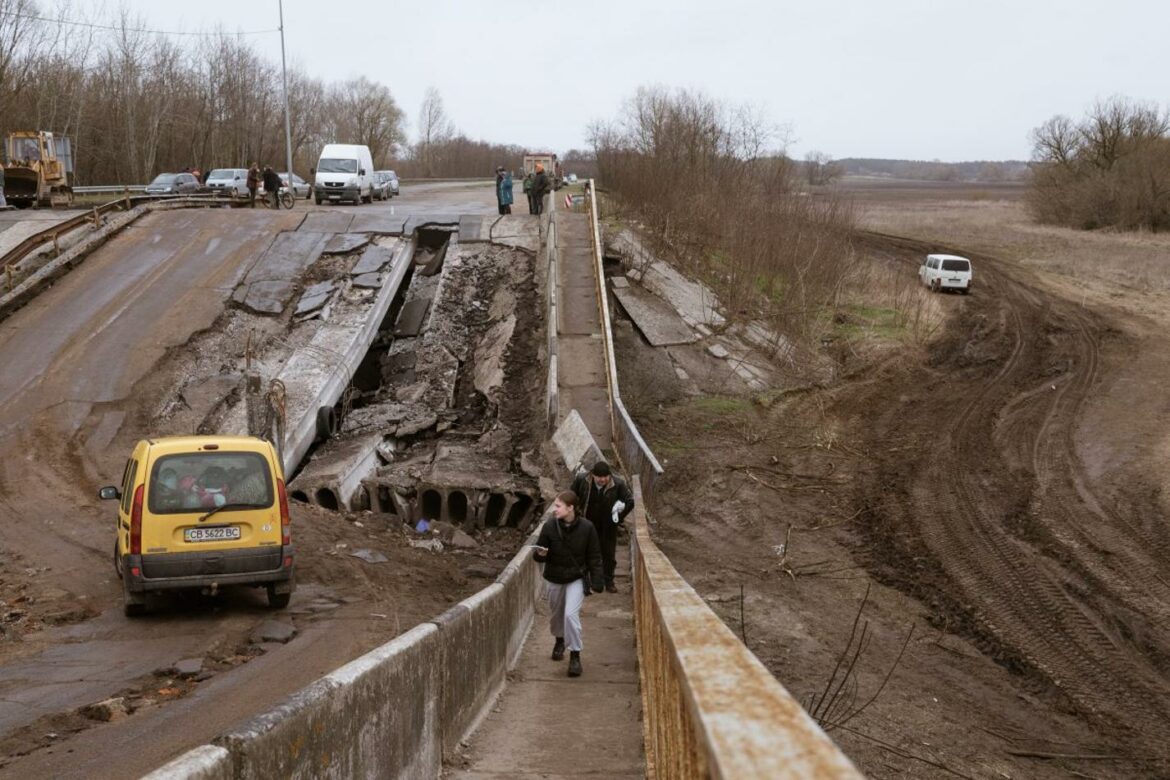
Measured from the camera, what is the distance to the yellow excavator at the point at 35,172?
41719 mm

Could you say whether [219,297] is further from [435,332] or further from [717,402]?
[717,402]

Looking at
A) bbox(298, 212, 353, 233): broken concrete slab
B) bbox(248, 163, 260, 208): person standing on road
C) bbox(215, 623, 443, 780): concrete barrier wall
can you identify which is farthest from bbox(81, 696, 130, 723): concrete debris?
bbox(248, 163, 260, 208): person standing on road

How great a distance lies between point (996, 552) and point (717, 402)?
30.2ft

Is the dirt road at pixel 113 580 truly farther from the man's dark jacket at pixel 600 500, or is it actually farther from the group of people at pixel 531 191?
the group of people at pixel 531 191

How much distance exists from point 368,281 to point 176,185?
2426cm

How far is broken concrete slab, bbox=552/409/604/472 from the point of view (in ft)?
55.4

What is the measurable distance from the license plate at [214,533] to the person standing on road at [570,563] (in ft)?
11.5

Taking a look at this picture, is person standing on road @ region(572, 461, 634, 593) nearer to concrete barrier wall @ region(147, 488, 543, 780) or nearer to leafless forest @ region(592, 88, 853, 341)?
concrete barrier wall @ region(147, 488, 543, 780)

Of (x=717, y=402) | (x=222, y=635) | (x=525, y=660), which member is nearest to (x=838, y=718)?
(x=525, y=660)

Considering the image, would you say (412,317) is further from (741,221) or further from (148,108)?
(148,108)

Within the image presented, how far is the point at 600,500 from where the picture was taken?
11781 mm

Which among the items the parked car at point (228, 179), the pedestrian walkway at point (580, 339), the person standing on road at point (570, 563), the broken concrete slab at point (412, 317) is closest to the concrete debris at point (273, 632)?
the person standing on road at point (570, 563)

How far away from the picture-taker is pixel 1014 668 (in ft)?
39.0

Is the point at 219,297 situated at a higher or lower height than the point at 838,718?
higher
